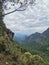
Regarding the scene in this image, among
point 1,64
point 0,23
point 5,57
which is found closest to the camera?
point 1,64

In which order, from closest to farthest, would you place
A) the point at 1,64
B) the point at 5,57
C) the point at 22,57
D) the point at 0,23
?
1. the point at 1,64
2. the point at 5,57
3. the point at 22,57
4. the point at 0,23

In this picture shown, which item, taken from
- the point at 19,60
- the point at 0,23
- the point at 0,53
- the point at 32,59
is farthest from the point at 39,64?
the point at 0,23

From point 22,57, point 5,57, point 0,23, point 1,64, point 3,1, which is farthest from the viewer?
point 0,23

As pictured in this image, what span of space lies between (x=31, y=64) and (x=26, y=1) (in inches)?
229

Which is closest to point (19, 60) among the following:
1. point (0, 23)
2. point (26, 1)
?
point (26, 1)

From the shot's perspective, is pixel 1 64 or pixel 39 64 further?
pixel 39 64

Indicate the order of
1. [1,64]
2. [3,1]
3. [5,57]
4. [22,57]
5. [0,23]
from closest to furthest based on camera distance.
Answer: [1,64] < [5,57] < [22,57] < [3,1] < [0,23]

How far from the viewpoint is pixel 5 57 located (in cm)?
2167

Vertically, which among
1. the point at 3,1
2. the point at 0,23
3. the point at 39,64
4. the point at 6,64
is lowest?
the point at 0,23

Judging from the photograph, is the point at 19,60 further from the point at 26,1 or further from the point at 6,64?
the point at 26,1

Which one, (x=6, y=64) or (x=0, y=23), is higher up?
(x=6, y=64)

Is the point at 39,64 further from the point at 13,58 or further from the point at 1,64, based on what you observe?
the point at 1,64

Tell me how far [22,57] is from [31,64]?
1.01 metres

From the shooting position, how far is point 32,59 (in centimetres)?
2367
